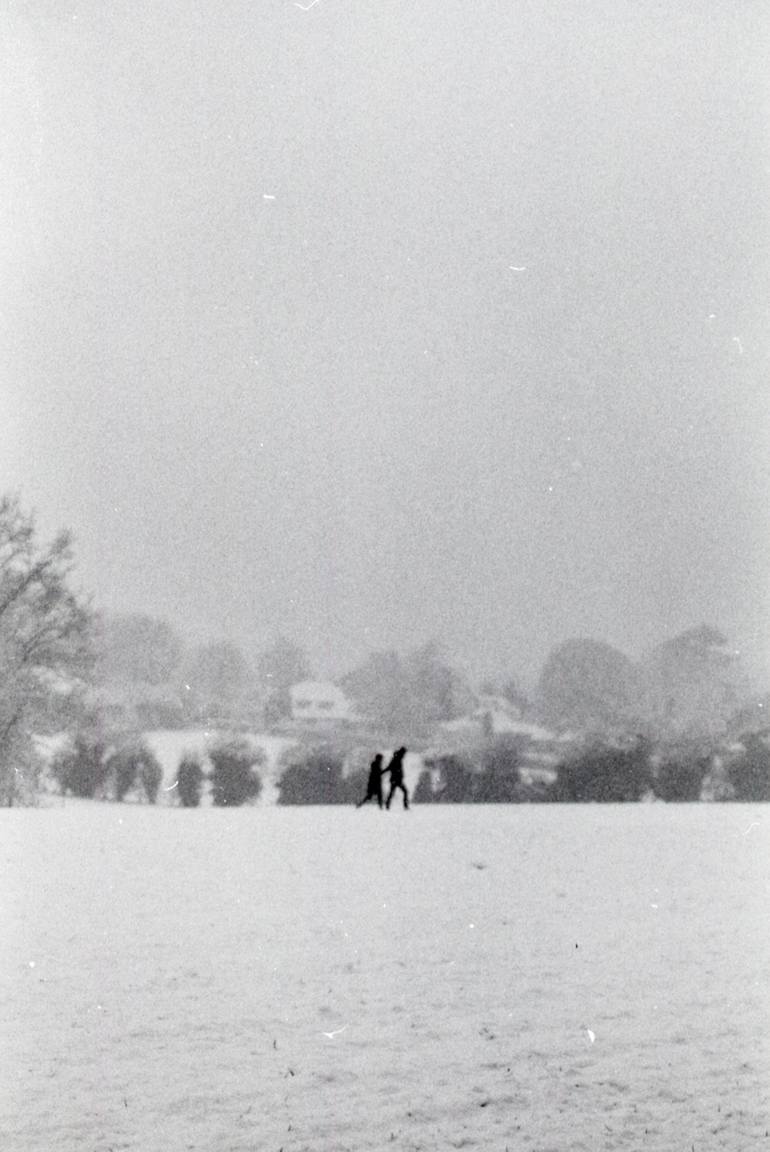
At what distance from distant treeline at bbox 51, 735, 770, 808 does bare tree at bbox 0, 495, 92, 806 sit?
1257mm

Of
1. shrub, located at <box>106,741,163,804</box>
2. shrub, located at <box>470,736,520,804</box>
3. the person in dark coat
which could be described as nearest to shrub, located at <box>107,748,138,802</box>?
shrub, located at <box>106,741,163,804</box>

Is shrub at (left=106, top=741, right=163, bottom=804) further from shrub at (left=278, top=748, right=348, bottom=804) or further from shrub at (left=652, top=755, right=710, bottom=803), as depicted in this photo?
shrub at (left=652, top=755, right=710, bottom=803)

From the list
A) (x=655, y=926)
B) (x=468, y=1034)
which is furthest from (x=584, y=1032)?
(x=655, y=926)

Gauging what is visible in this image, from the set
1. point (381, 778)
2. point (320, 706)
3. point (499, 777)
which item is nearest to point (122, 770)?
point (320, 706)

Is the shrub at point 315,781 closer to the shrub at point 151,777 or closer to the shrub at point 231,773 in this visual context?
the shrub at point 231,773

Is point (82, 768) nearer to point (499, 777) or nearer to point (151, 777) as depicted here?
point (151, 777)

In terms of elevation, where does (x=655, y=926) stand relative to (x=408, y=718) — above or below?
below

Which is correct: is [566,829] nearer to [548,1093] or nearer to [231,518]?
[231,518]

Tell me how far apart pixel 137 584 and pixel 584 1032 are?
44.7 feet

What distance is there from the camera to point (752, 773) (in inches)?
1104

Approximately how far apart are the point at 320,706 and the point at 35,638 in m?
7.33

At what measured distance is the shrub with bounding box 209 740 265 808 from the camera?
24.9 metres

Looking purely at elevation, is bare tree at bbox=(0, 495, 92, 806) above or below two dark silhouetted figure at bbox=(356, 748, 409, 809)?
above

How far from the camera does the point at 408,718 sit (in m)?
25.2
